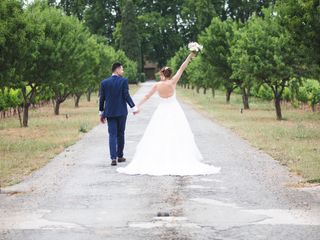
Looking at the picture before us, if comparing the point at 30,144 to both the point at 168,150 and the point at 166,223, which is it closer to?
the point at 168,150

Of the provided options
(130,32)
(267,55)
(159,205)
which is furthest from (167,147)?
(130,32)

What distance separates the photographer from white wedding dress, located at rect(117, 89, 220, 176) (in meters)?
11.6

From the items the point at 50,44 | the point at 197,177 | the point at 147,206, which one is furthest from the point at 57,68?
the point at 147,206

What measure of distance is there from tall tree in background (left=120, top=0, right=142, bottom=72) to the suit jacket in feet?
299

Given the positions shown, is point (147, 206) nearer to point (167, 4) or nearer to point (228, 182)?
point (228, 182)

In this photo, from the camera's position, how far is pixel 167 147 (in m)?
12.2

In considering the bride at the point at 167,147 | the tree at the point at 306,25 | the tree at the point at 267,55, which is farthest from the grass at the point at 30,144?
the tree at the point at 267,55

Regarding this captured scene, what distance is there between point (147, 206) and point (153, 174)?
3121 millimetres

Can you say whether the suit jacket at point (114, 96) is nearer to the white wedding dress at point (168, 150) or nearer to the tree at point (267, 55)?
the white wedding dress at point (168, 150)

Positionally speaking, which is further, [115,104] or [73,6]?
[73,6]

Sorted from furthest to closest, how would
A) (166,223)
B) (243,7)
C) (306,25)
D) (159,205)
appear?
(243,7), (306,25), (159,205), (166,223)

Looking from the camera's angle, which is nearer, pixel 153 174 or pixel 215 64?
pixel 153 174

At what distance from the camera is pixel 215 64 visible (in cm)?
3794

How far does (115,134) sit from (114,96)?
798 mm
